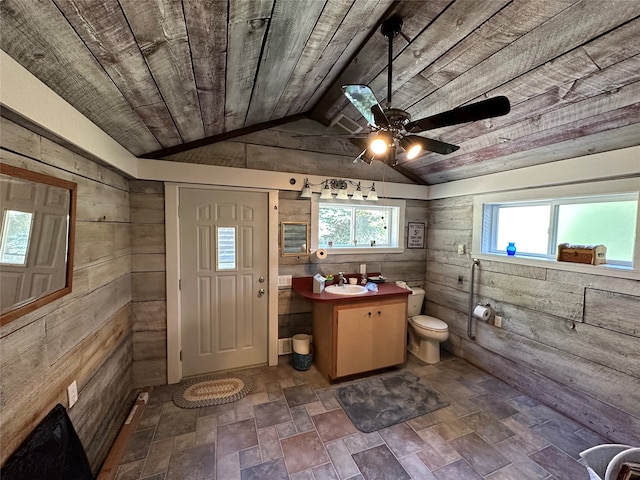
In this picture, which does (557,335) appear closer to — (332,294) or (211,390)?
(332,294)

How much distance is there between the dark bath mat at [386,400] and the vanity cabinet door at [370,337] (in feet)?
0.52

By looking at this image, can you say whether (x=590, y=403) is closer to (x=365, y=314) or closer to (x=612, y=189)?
(x=612, y=189)

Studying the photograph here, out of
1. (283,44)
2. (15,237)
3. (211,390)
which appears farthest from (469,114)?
(211,390)

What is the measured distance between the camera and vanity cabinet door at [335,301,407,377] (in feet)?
8.45

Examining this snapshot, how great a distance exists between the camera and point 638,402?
5.97ft

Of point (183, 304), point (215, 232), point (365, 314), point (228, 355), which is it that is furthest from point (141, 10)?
point (228, 355)

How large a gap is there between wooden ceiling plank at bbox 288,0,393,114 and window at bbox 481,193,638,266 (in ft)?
7.07

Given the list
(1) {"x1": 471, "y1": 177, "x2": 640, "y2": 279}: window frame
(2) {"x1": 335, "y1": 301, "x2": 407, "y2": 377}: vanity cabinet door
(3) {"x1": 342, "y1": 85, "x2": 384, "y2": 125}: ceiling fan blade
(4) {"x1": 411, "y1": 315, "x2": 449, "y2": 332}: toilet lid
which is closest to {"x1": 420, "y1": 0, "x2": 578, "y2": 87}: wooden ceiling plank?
(3) {"x1": 342, "y1": 85, "x2": 384, "y2": 125}: ceiling fan blade

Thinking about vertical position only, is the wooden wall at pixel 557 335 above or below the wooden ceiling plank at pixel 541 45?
below

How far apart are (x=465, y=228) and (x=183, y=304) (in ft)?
10.4

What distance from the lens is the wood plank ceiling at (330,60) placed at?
965 millimetres

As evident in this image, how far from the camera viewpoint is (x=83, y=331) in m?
1.57

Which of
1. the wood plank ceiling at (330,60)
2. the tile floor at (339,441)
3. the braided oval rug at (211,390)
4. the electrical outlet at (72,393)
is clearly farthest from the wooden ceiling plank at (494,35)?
the braided oval rug at (211,390)

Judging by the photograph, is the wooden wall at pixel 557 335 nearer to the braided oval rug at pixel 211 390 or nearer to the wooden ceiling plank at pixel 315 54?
the wooden ceiling plank at pixel 315 54
